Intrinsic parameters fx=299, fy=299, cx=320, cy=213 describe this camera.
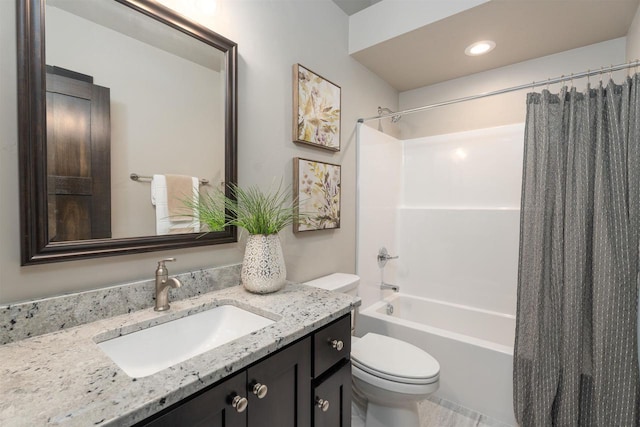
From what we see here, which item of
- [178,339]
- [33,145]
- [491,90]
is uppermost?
[491,90]

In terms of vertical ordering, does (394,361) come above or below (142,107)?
below

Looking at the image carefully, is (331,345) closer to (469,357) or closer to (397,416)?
(397,416)

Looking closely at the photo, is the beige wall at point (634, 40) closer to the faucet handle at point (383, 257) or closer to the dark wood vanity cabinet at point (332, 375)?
the faucet handle at point (383, 257)

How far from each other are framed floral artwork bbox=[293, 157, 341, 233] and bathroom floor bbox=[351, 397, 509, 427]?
1.16 m

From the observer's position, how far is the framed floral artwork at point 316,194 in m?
1.75

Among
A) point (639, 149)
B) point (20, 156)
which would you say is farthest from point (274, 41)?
point (639, 149)

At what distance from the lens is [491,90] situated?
8.14 ft

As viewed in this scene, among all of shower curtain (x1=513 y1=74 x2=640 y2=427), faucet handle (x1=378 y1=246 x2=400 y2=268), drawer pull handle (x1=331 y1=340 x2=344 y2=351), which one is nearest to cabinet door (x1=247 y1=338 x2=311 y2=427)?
drawer pull handle (x1=331 y1=340 x2=344 y2=351)

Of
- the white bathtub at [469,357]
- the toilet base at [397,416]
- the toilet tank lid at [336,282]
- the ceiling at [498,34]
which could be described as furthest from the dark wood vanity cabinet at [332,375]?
the ceiling at [498,34]

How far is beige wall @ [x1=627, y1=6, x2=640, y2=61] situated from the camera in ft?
5.45

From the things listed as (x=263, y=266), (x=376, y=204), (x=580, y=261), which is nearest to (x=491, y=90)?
(x=376, y=204)

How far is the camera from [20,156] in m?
0.85

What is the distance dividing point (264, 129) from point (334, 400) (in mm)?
1260

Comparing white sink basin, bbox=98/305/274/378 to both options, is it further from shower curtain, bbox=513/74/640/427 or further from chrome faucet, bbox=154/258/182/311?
shower curtain, bbox=513/74/640/427
